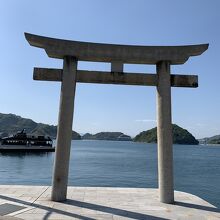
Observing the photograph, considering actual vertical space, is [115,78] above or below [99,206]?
above

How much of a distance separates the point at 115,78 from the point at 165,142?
313 centimetres

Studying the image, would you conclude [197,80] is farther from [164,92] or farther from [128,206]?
[128,206]

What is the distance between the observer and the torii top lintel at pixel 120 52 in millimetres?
12031

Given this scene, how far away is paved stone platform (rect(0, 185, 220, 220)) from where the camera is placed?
9.58 metres

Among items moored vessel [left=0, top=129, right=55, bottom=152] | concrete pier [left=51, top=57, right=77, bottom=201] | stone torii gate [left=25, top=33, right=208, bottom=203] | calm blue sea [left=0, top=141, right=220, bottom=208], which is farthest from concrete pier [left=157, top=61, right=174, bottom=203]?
moored vessel [left=0, top=129, right=55, bottom=152]

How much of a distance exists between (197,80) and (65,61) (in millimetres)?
5257

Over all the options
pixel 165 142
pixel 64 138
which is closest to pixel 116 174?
pixel 165 142

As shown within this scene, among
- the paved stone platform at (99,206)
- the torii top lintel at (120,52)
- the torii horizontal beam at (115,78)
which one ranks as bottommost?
the paved stone platform at (99,206)

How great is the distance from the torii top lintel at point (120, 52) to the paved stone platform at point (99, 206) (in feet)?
17.8

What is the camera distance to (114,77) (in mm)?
12359

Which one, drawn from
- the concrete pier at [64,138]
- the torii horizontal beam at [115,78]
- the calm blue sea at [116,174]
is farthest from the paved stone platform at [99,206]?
the calm blue sea at [116,174]

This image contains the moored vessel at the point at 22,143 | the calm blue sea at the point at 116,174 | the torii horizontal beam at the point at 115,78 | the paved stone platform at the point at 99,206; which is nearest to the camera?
the paved stone platform at the point at 99,206

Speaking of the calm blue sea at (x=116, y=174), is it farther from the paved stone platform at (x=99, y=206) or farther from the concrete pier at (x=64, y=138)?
the concrete pier at (x=64, y=138)

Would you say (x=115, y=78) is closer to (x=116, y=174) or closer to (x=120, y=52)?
(x=120, y=52)
